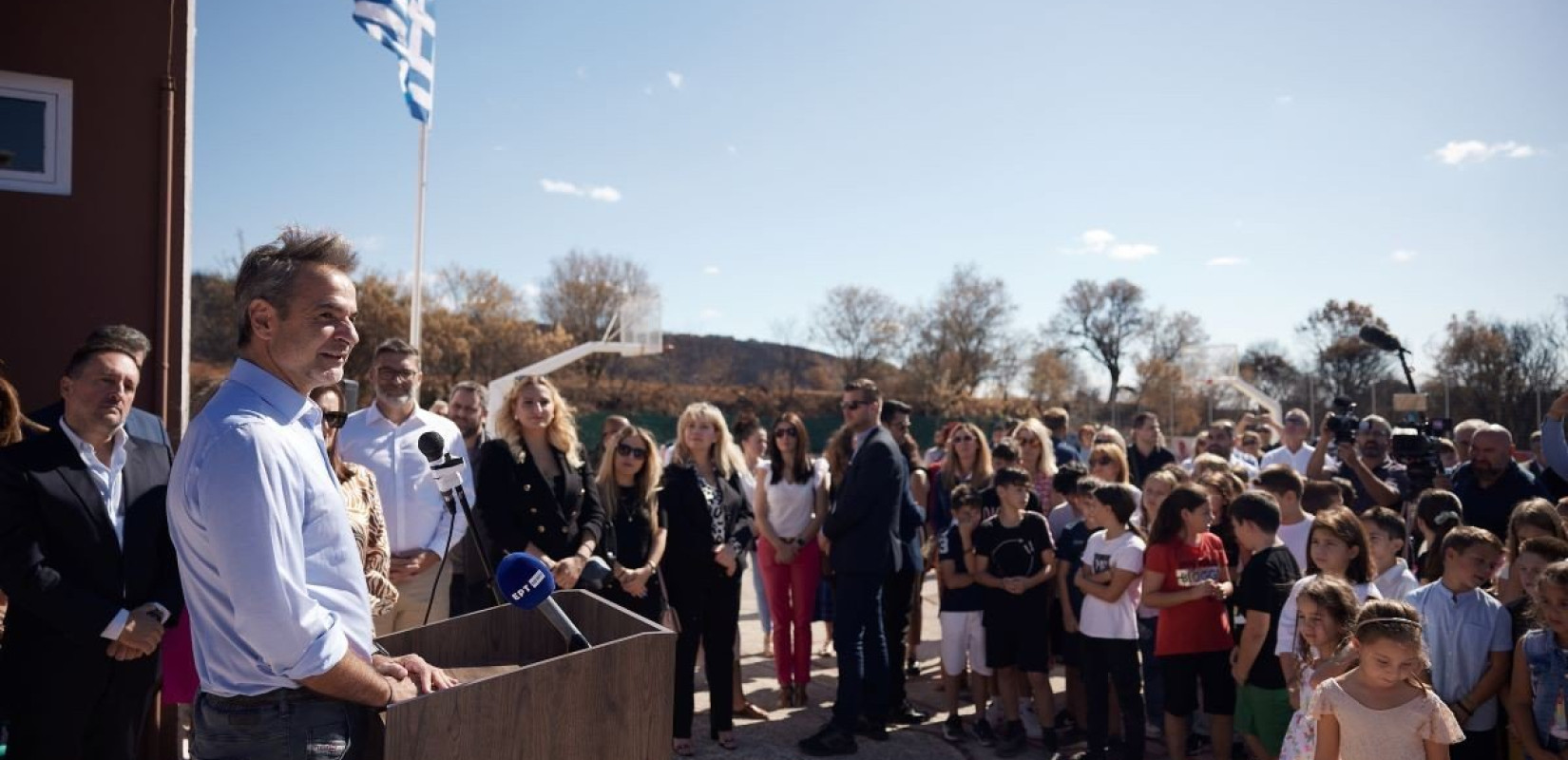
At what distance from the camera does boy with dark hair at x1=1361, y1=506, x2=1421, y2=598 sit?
4949 mm

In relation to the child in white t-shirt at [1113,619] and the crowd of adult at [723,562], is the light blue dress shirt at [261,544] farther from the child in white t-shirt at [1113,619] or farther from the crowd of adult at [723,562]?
the child in white t-shirt at [1113,619]

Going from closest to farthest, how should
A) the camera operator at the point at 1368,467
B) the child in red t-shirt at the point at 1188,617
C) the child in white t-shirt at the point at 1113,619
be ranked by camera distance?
1. the child in red t-shirt at the point at 1188,617
2. the child in white t-shirt at the point at 1113,619
3. the camera operator at the point at 1368,467

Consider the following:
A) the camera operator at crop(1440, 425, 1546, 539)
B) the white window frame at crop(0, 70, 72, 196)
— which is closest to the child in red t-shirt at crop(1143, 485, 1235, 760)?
the camera operator at crop(1440, 425, 1546, 539)

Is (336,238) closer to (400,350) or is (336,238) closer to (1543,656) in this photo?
(400,350)

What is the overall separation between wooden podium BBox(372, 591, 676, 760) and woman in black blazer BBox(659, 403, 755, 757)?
336 cm

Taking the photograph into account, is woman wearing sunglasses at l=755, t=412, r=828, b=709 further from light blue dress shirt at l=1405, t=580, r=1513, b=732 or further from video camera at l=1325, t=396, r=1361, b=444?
video camera at l=1325, t=396, r=1361, b=444

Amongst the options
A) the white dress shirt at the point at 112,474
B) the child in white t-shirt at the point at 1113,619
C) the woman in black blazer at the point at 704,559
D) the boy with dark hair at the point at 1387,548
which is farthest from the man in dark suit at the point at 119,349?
the boy with dark hair at the point at 1387,548

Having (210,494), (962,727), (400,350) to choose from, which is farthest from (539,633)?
(962,727)

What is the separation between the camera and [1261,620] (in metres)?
4.60

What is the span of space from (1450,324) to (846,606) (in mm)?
46606

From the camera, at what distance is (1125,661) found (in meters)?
5.20

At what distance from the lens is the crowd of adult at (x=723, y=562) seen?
1902mm

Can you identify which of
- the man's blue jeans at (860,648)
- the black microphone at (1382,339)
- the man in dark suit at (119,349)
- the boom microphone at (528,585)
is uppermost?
the black microphone at (1382,339)

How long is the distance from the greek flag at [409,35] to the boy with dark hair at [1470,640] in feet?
35.2
